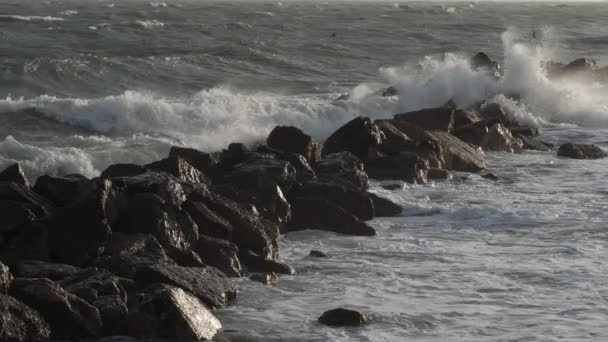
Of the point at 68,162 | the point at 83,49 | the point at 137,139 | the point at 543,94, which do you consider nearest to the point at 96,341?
the point at 68,162

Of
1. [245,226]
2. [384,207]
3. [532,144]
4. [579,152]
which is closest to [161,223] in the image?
[245,226]

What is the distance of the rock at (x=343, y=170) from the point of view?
1470 centimetres

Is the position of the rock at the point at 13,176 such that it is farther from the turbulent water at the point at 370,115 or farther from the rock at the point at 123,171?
the turbulent water at the point at 370,115

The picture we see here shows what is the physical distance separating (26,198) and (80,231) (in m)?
1.01

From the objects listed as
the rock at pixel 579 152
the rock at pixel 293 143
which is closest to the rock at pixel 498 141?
the rock at pixel 579 152

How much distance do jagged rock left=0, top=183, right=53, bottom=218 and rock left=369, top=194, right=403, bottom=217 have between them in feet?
15.2

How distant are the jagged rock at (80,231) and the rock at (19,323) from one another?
5.36ft

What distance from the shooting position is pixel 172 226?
10984 mm

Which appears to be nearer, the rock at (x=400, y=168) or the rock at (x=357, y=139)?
the rock at (x=400, y=168)

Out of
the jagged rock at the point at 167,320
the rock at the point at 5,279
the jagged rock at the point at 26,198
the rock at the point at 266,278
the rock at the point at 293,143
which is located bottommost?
the rock at the point at 266,278

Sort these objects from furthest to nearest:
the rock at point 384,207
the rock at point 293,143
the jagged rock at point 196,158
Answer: the rock at point 293,143
the jagged rock at point 196,158
the rock at point 384,207

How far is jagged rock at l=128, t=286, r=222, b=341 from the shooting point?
8742mm

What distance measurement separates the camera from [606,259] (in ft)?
38.3

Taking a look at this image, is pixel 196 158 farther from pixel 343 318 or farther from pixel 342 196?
pixel 343 318
